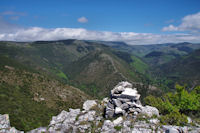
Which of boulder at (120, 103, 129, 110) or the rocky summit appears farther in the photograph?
boulder at (120, 103, 129, 110)

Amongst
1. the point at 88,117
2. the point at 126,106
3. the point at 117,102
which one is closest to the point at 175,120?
the point at 126,106

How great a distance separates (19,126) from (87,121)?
4489 centimetres

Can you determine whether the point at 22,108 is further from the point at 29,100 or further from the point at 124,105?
the point at 124,105

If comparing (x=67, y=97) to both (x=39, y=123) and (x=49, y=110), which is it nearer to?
(x=49, y=110)

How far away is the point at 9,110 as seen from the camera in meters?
69.6

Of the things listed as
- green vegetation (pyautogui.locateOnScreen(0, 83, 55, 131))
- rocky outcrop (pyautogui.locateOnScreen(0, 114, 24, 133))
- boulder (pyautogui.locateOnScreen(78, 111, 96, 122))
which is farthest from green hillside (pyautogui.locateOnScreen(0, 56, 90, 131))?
boulder (pyautogui.locateOnScreen(78, 111, 96, 122))

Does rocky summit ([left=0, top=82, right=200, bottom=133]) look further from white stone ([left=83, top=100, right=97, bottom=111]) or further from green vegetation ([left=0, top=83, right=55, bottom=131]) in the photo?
green vegetation ([left=0, top=83, right=55, bottom=131])

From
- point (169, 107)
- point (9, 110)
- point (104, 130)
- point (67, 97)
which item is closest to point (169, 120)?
point (169, 107)

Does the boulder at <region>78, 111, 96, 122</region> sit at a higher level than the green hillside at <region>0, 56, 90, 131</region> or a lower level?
higher

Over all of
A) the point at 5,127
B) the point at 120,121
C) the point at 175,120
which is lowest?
the point at 5,127

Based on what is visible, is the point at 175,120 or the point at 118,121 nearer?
the point at 175,120

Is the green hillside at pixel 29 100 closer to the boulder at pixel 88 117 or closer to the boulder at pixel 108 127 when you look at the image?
the boulder at pixel 88 117

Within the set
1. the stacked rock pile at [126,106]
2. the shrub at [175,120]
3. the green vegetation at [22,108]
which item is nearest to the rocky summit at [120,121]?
the stacked rock pile at [126,106]

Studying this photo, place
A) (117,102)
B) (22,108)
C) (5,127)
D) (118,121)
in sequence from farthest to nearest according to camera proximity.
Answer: (22,108)
(5,127)
(117,102)
(118,121)
